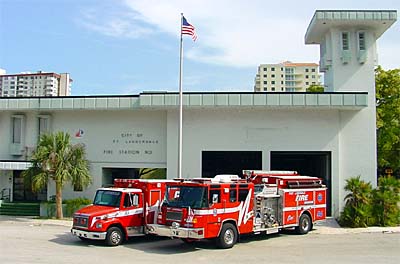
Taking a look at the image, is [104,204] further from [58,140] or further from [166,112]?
[166,112]

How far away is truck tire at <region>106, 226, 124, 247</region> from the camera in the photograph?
1673 centimetres

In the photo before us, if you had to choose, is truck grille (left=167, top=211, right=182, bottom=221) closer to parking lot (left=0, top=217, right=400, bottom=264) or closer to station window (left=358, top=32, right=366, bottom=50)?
parking lot (left=0, top=217, right=400, bottom=264)

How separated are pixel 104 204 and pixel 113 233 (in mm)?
1442

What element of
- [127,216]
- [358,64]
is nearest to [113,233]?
[127,216]

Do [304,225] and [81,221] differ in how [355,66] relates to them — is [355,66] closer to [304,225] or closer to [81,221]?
[304,225]

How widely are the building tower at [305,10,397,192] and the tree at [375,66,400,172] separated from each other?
31.0 feet

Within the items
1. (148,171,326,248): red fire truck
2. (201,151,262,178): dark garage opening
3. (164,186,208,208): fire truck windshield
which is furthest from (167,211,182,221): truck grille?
(201,151,262,178): dark garage opening

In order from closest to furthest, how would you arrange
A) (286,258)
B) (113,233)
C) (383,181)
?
(286,258), (113,233), (383,181)

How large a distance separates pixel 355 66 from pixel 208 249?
16217mm

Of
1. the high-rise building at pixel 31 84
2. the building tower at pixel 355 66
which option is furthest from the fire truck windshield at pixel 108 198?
the high-rise building at pixel 31 84

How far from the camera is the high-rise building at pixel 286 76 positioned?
150875mm

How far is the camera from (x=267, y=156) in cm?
2608

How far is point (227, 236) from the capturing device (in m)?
16.4

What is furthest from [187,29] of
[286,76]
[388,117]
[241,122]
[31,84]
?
[286,76]
